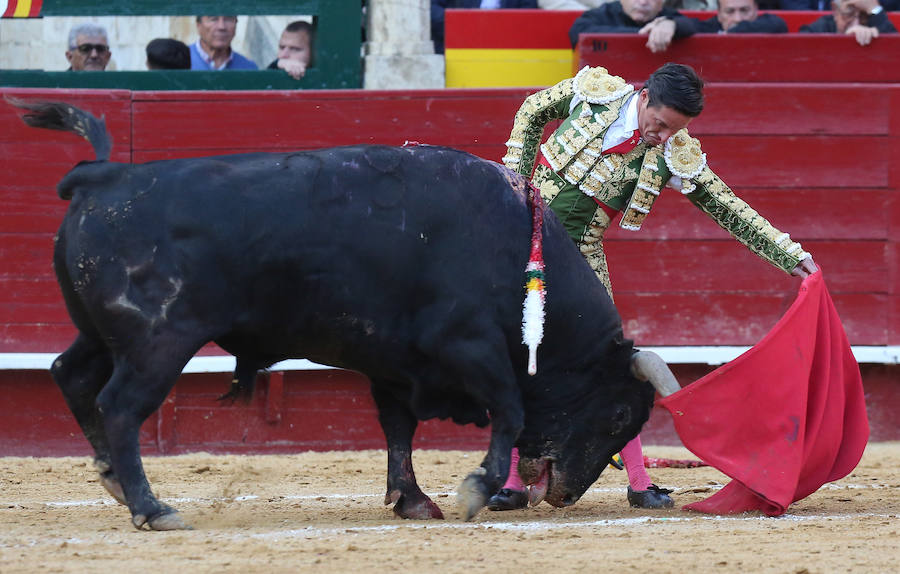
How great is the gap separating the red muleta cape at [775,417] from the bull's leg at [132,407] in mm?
1465

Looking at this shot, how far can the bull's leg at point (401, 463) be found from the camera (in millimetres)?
4230

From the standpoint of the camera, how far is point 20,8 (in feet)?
20.3

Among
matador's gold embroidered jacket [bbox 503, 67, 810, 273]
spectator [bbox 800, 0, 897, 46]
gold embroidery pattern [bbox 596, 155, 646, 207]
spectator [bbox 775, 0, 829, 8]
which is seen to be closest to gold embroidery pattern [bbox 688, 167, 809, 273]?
matador's gold embroidered jacket [bbox 503, 67, 810, 273]

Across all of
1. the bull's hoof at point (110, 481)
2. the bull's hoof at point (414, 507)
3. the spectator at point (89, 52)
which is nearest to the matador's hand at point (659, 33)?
the spectator at point (89, 52)

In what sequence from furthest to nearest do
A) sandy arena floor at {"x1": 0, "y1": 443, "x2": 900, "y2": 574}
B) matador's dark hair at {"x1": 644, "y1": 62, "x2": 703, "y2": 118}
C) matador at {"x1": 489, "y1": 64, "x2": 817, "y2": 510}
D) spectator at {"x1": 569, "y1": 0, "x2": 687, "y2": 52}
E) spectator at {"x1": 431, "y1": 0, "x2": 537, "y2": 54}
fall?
spectator at {"x1": 431, "y1": 0, "x2": 537, "y2": 54}
spectator at {"x1": 569, "y1": 0, "x2": 687, "y2": 52}
matador at {"x1": 489, "y1": 64, "x2": 817, "y2": 510}
matador's dark hair at {"x1": 644, "y1": 62, "x2": 703, "y2": 118}
sandy arena floor at {"x1": 0, "y1": 443, "x2": 900, "y2": 574}

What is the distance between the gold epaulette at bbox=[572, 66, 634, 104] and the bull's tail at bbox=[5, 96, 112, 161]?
1.44 m

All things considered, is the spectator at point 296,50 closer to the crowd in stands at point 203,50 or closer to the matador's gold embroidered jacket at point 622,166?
the crowd in stands at point 203,50

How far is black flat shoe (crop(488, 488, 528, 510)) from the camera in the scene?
446cm

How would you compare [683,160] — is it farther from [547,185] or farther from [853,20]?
[853,20]

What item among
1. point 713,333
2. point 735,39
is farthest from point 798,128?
point 713,333

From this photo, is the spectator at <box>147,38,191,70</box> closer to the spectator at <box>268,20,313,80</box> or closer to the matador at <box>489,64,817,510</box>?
the spectator at <box>268,20,313,80</box>

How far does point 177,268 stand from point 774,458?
1814 mm

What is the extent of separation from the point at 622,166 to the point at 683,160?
7.3 inches

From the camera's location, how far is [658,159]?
14.5 feet
